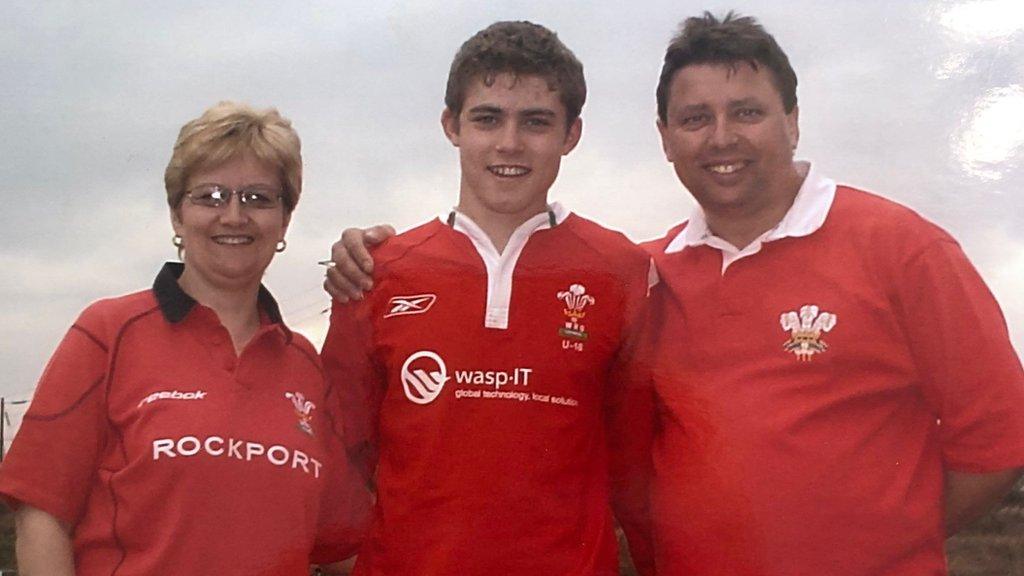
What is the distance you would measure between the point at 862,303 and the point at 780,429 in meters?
0.33

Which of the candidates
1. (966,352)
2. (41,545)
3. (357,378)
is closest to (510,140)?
(357,378)

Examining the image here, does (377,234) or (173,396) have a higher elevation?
(377,234)

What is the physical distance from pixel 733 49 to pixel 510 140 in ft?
1.96

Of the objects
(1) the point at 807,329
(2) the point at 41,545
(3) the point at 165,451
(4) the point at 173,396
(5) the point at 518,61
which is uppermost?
(5) the point at 518,61

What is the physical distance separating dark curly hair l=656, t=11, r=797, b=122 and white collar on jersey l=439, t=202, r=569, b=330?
1.44 ft

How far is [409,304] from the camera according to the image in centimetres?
225

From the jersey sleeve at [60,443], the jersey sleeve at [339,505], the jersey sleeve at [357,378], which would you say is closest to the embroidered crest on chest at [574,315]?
the jersey sleeve at [357,378]

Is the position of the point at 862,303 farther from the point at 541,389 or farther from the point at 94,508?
the point at 94,508

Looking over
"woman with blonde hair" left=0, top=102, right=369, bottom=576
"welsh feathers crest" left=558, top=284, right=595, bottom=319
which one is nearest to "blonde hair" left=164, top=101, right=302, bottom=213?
"woman with blonde hair" left=0, top=102, right=369, bottom=576

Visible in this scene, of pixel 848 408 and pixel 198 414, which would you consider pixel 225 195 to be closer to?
pixel 198 414

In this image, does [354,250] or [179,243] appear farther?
[354,250]

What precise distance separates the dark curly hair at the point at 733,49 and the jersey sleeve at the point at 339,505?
3.76 ft

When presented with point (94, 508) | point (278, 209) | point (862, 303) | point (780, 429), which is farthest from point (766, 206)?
point (94, 508)

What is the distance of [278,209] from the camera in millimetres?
2135
